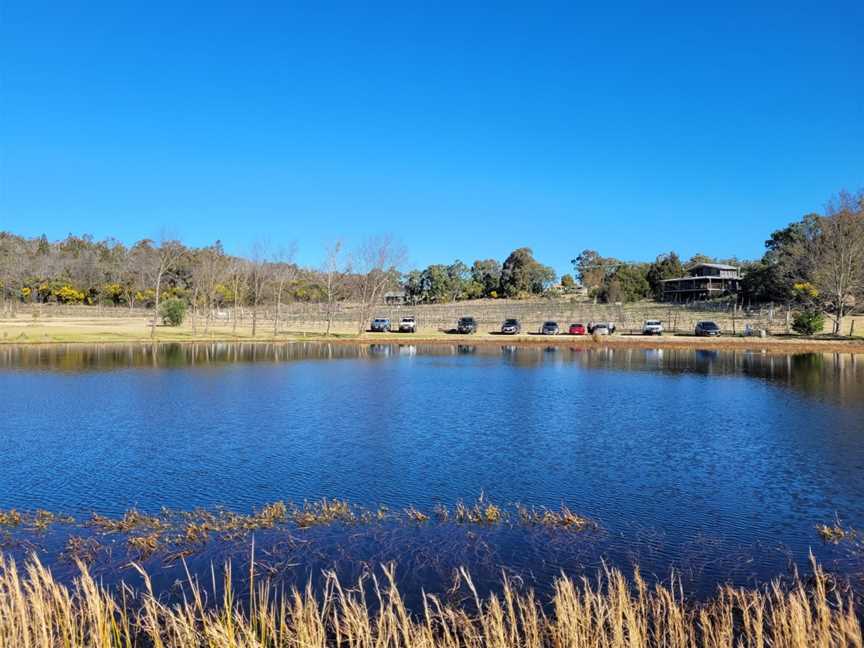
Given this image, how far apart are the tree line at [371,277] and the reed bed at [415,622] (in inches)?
2208

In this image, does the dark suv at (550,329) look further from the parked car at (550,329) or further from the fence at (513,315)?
the fence at (513,315)

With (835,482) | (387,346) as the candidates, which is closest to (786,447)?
(835,482)

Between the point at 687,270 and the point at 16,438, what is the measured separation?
12577 centimetres

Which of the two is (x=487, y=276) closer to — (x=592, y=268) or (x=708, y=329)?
(x=592, y=268)

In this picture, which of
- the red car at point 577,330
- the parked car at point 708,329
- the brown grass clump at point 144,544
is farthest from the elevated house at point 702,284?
the brown grass clump at point 144,544

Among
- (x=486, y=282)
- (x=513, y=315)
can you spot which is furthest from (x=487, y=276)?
(x=513, y=315)

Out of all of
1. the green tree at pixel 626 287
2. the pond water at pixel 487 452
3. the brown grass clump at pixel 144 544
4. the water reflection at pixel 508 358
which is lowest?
the brown grass clump at pixel 144 544

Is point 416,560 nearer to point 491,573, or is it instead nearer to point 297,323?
point 491,573

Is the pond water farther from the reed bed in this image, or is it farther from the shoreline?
the shoreline

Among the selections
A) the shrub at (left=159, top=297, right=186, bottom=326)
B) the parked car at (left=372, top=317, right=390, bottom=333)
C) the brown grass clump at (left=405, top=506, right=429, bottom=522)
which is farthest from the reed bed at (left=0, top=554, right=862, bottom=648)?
the shrub at (left=159, top=297, right=186, bottom=326)

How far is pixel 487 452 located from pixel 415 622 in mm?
10863

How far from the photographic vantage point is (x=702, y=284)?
12275 centimetres

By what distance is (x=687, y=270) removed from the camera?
130 meters

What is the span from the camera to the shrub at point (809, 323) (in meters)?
68.4
